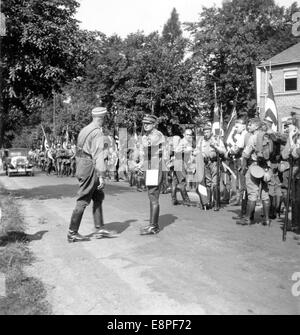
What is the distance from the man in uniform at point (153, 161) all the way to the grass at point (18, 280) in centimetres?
204

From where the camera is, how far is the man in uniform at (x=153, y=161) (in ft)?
26.3

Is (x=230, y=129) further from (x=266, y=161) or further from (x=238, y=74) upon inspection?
(x=238, y=74)

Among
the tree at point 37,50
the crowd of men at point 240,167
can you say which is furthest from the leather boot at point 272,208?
the tree at point 37,50

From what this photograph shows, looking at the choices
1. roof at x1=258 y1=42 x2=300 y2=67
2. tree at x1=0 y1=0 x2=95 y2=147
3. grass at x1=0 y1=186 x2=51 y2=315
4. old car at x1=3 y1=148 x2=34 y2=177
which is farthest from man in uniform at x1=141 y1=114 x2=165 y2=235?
roof at x1=258 y1=42 x2=300 y2=67

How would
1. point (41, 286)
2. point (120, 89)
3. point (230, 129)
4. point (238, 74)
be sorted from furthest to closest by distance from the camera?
point (238, 74) < point (120, 89) < point (230, 129) < point (41, 286)

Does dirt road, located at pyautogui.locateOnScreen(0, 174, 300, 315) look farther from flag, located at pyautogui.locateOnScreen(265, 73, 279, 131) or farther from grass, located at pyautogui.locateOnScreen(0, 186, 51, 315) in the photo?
flag, located at pyautogui.locateOnScreen(265, 73, 279, 131)

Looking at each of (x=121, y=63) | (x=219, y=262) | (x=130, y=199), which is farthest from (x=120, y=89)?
(x=219, y=262)

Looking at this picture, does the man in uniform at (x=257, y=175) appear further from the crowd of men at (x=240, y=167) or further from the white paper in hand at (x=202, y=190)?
the white paper in hand at (x=202, y=190)

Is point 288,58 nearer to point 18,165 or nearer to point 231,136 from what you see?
point 18,165

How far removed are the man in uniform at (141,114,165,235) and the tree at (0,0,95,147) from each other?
19.4ft

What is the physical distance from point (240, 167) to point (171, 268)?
6616 millimetres

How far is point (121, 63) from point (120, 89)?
7.79 ft

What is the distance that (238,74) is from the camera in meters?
42.2

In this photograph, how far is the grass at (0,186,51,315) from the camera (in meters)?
4.38
